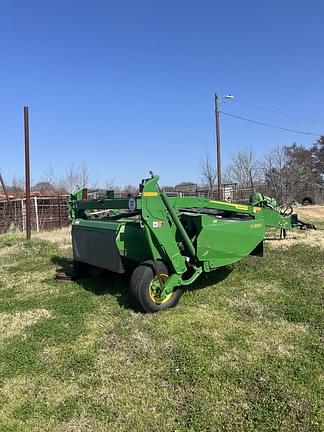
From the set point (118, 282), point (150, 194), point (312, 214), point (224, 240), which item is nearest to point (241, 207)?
point (224, 240)

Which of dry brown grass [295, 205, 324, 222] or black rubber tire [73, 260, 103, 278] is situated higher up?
dry brown grass [295, 205, 324, 222]

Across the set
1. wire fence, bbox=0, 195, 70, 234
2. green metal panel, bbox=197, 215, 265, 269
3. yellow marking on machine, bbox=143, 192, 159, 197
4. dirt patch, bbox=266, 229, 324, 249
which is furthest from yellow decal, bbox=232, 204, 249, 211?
wire fence, bbox=0, 195, 70, 234

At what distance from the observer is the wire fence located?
18.0 metres

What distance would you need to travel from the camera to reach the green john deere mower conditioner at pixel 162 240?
513cm

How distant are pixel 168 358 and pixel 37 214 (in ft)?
55.1

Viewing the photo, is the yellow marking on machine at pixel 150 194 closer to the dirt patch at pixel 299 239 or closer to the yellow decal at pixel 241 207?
the yellow decal at pixel 241 207

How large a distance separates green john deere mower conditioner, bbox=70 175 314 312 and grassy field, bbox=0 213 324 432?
0.38 metres

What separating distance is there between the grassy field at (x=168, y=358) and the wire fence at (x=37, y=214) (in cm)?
1212

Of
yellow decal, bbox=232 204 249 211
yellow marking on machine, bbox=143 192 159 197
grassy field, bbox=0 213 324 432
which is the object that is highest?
yellow marking on machine, bbox=143 192 159 197

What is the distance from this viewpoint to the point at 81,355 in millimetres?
4090

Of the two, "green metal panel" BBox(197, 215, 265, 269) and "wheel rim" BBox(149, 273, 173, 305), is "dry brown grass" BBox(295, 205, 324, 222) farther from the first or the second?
"wheel rim" BBox(149, 273, 173, 305)

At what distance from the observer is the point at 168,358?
3.95 metres

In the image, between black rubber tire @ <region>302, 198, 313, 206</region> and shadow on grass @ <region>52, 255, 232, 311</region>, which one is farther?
black rubber tire @ <region>302, 198, 313, 206</region>

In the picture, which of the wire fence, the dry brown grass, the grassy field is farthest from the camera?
the dry brown grass
